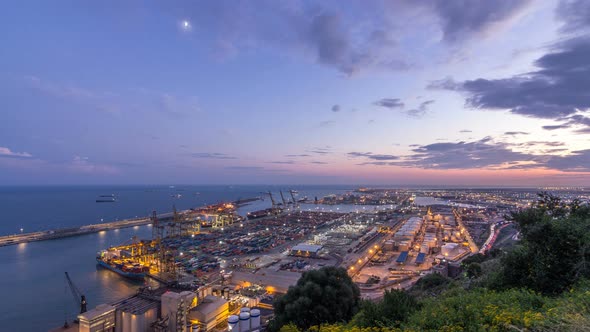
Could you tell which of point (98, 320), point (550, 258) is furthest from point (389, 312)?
point (98, 320)

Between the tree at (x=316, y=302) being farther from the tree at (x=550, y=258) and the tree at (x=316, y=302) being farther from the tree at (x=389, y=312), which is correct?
the tree at (x=550, y=258)

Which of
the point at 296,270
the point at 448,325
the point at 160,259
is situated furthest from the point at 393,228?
the point at 448,325

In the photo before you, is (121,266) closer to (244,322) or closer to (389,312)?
Result: (244,322)

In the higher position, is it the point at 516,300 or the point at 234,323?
the point at 516,300

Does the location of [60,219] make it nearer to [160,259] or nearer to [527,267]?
[160,259]

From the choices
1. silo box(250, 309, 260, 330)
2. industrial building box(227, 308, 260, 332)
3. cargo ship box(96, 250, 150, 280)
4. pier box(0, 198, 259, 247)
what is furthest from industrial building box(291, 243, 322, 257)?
pier box(0, 198, 259, 247)

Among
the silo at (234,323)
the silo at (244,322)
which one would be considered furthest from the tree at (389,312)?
the silo at (234,323)

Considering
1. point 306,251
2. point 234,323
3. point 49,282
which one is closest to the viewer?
point 234,323
